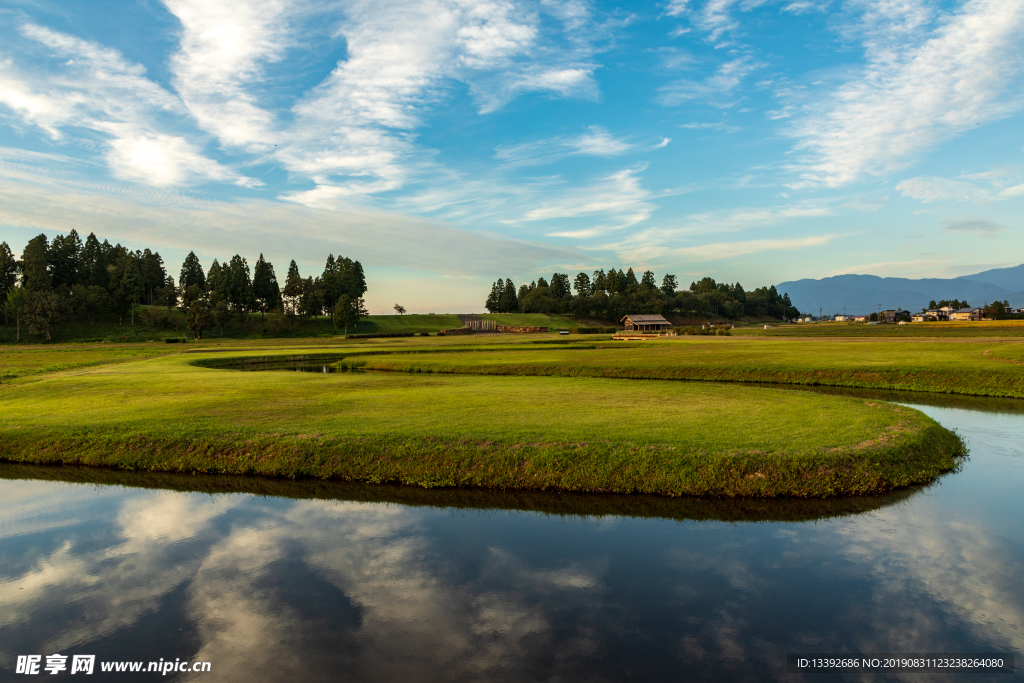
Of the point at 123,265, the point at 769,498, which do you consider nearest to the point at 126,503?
the point at 769,498

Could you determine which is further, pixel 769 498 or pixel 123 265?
pixel 123 265

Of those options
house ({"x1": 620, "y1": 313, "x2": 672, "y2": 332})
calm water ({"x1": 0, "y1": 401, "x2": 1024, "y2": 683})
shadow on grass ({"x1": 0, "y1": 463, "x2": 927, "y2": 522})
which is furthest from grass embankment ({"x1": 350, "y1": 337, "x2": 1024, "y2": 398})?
house ({"x1": 620, "y1": 313, "x2": 672, "y2": 332})

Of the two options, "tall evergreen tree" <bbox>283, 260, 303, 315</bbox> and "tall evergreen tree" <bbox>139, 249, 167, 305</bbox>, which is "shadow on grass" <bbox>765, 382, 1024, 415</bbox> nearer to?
"tall evergreen tree" <bbox>283, 260, 303, 315</bbox>

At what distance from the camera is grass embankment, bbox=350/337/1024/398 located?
1293 inches

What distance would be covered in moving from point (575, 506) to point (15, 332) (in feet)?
452

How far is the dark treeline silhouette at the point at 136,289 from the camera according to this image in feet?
347

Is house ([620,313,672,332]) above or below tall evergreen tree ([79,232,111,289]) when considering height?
below

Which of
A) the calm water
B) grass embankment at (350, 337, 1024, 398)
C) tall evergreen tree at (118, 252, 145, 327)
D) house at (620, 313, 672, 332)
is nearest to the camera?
the calm water

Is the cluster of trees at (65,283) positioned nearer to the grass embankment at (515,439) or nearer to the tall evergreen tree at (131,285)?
the tall evergreen tree at (131,285)

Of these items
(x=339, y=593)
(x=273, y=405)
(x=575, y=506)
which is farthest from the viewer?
(x=273, y=405)

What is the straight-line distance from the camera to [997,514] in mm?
12805

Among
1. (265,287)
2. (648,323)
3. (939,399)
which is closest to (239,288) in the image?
(265,287)

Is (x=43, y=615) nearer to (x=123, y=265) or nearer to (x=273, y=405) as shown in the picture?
(x=273, y=405)

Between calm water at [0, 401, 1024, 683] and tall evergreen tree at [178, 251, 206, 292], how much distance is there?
6280 inches
